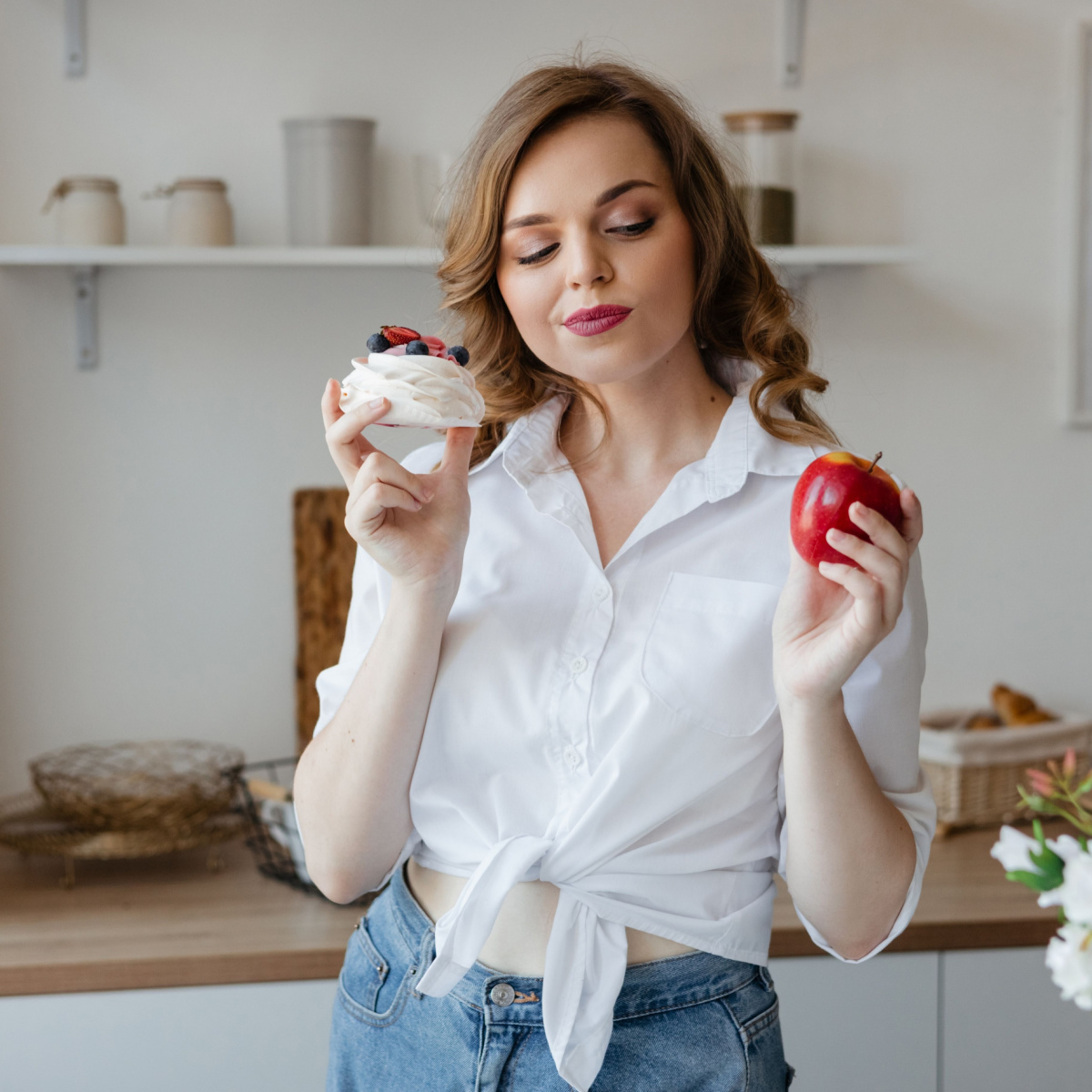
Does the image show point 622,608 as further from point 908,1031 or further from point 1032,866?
point 908,1031

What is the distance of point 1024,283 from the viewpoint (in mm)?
2117

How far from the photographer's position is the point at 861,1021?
62.2 inches

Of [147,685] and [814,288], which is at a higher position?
[814,288]

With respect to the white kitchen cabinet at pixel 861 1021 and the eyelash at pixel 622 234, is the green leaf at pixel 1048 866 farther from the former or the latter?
the white kitchen cabinet at pixel 861 1021

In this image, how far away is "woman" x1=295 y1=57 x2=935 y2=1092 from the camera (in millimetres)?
921

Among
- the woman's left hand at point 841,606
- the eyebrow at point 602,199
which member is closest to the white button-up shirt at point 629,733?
the woman's left hand at point 841,606

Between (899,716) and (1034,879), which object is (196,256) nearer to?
(899,716)

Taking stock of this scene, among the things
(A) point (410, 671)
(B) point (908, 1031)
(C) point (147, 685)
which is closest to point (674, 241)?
(A) point (410, 671)

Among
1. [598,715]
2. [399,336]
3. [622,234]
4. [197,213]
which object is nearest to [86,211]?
[197,213]

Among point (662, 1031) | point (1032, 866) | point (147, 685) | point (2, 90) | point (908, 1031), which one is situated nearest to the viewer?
point (1032, 866)

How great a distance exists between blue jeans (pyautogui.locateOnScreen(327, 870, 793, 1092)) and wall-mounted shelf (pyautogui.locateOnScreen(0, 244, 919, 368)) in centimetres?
101

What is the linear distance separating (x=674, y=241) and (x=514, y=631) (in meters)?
0.35

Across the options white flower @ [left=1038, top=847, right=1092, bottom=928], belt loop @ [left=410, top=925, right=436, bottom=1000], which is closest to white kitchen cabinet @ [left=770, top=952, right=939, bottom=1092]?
belt loop @ [left=410, top=925, right=436, bottom=1000]

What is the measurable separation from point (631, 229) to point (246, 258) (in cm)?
96
